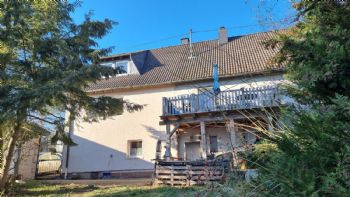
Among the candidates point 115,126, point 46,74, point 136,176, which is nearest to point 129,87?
point 115,126

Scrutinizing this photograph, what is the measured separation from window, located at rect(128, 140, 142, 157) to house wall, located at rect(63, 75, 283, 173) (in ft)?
1.10

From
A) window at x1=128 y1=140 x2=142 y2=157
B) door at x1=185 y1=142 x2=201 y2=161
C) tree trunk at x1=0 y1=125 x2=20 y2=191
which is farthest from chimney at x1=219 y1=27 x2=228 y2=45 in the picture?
tree trunk at x1=0 y1=125 x2=20 y2=191

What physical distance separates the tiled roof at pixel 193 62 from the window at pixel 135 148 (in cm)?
322

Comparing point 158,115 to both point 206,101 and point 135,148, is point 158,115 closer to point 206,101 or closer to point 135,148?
point 135,148

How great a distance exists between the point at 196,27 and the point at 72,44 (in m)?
10.4

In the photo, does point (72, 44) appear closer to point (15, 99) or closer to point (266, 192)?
point (15, 99)

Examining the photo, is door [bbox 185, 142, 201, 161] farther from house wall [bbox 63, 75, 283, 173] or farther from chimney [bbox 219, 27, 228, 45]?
chimney [bbox 219, 27, 228, 45]

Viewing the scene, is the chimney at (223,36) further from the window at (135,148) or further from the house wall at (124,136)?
the window at (135,148)

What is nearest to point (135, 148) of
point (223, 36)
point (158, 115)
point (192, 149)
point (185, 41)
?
point (158, 115)

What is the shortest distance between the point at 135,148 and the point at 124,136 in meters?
0.93

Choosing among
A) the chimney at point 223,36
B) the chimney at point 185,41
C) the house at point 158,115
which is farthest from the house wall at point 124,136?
the chimney at point 185,41

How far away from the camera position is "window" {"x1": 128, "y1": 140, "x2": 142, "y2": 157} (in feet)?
53.6

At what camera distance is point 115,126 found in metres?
16.8

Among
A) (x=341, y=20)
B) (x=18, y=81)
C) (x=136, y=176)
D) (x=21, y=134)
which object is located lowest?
(x=136, y=176)
